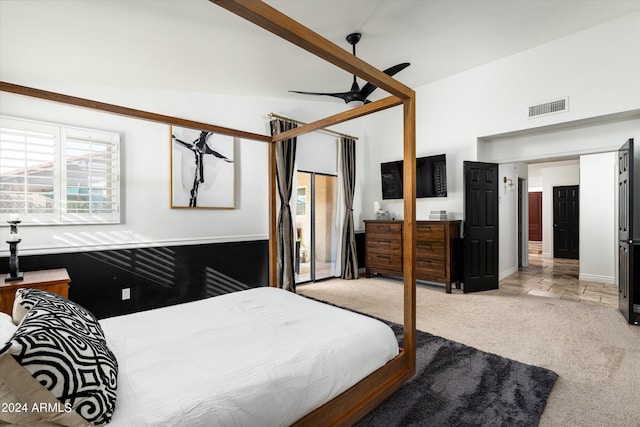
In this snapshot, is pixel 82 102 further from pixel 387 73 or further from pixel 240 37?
pixel 387 73

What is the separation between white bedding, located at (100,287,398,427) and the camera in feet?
3.64

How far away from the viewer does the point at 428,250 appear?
4922 millimetres

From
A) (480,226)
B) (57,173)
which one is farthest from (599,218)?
(57,173)

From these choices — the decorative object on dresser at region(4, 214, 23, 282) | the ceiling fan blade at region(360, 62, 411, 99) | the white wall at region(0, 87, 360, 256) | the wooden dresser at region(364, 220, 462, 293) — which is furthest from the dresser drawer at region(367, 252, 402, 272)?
the decorative object on dresser at region(4, 214, 23, 282)

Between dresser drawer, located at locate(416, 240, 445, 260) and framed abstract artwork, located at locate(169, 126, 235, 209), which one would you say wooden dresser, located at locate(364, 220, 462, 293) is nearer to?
dresser drawer, located at locate(416, 240, 445, 260)

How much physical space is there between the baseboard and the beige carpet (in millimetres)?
1989

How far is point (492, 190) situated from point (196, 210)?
451 centimetres

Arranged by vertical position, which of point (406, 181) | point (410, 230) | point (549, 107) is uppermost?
point (549, 107)

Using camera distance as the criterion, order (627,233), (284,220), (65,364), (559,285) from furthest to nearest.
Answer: (559,285), (284,220), (627,233), (65,364)

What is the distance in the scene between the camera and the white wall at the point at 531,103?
146 inches

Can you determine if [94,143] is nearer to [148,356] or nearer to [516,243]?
[148,356]

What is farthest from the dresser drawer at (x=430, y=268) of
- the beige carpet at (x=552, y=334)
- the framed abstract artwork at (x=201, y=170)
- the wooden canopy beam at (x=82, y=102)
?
the wooden canopy beam at (x=82, y=102)

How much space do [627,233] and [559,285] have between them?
2.04 metres

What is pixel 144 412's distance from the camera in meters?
1.04
